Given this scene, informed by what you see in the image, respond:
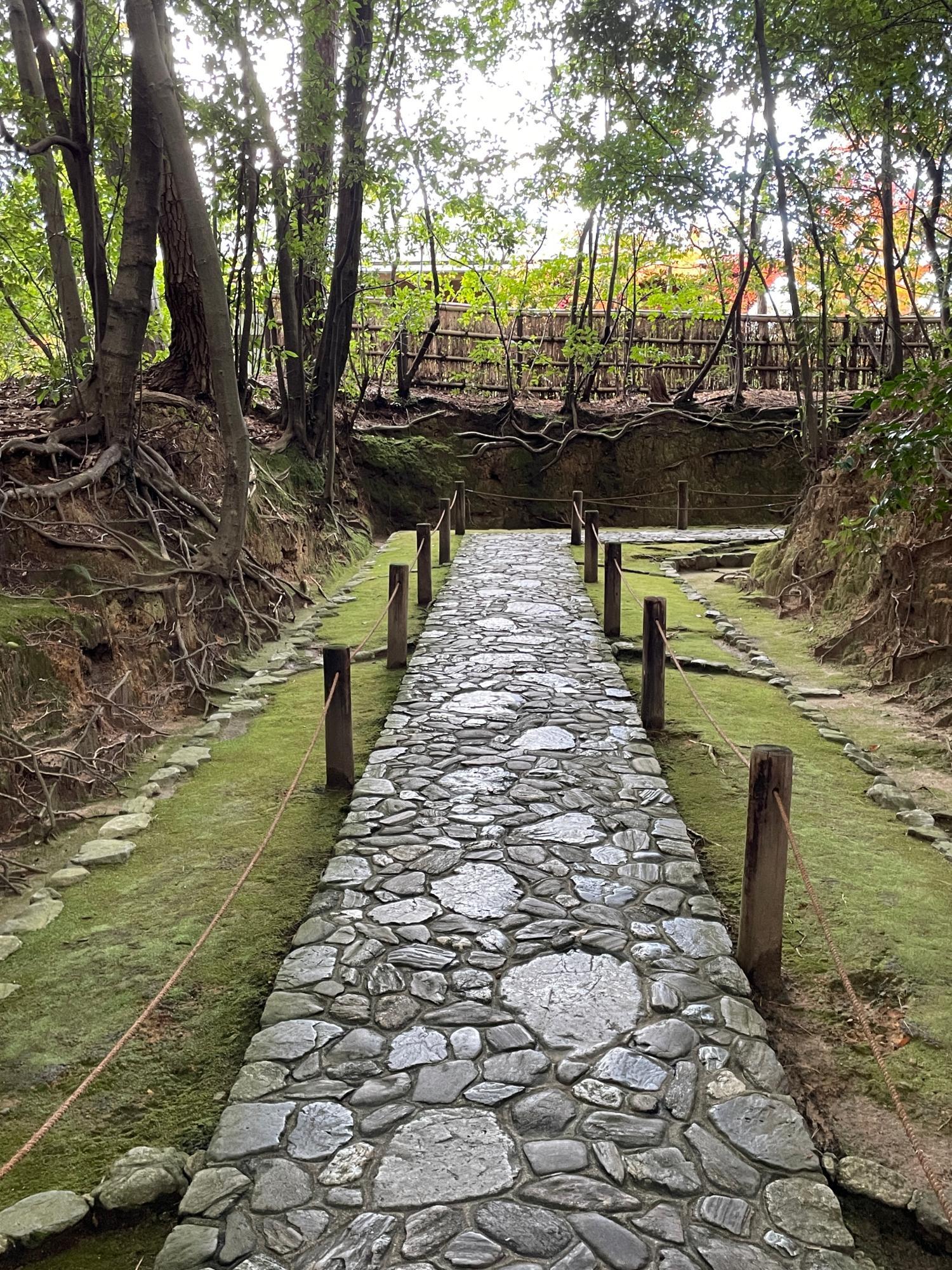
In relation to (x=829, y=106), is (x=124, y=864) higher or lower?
lower

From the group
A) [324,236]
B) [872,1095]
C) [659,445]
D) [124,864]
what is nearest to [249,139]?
[324,236]

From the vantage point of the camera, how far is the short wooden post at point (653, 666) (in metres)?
5.99

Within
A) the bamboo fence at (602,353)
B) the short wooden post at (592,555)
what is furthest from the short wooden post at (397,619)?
the bamboo fence at (602,353)

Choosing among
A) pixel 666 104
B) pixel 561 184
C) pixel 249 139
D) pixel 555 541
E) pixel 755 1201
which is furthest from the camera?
pixel 561 184

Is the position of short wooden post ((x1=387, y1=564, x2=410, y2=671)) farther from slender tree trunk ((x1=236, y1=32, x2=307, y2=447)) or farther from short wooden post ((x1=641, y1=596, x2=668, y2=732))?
slender tree trunk ((x1=236, y1=32, x2=307, y2=447))

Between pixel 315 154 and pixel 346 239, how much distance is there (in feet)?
5.14

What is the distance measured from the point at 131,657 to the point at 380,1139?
15.1ft

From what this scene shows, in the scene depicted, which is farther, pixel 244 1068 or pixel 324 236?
pixel 324 236

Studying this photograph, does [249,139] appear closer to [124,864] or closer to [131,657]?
[131,657]

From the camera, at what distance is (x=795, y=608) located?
9.62m

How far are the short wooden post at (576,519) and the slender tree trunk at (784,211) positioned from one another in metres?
4.42

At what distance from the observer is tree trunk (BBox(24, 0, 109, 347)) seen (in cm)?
688

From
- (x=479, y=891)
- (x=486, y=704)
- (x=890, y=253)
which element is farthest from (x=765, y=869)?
(x=890, y=253)

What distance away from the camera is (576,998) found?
318 cm
